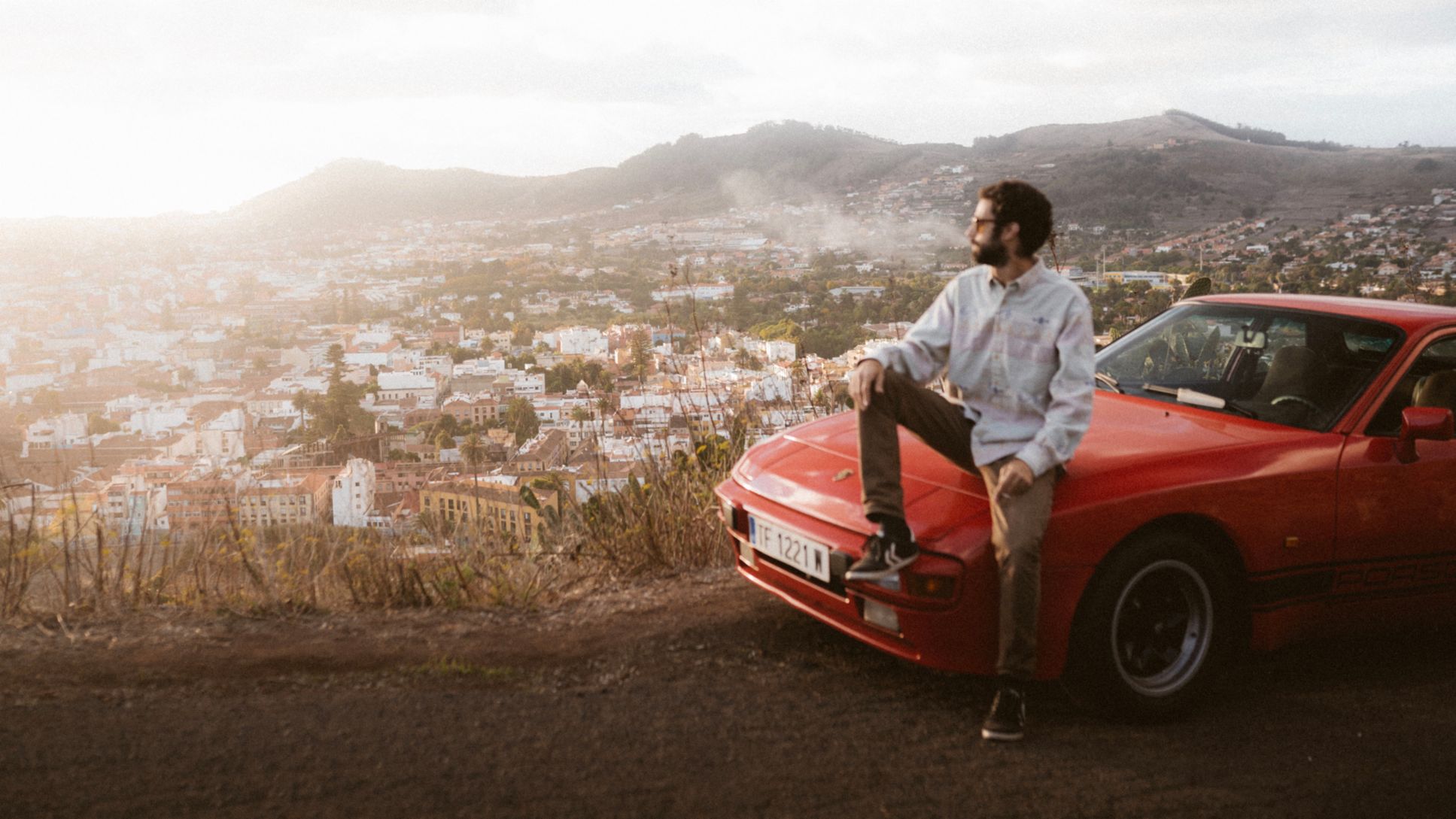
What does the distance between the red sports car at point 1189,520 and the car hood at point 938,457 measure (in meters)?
0.01

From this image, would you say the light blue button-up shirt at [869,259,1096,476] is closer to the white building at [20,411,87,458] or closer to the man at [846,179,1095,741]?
the man at [846,179,1095,741]

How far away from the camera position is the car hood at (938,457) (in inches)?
133

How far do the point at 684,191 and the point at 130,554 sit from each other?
45.9 m

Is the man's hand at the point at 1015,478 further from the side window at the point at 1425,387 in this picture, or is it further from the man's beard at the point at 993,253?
the side window at the point at 1425,387

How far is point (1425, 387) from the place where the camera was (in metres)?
4.04

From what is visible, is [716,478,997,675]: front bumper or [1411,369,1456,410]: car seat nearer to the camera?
[716,478,997,675]: front bumper

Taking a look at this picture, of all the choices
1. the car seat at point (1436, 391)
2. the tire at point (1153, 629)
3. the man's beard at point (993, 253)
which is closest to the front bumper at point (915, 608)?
the tire at point (1153, 629)

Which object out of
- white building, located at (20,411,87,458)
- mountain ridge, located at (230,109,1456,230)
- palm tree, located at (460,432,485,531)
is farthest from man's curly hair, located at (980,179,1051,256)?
mountain ridge, located at (230,109,1456,230)

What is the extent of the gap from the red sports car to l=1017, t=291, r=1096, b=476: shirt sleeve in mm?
213

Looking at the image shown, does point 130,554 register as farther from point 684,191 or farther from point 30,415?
point 684,191

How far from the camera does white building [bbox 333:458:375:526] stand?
5.23 m

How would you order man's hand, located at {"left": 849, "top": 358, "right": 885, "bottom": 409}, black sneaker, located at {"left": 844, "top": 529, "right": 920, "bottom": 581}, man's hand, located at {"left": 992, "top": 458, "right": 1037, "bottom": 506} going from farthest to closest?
man's hand, located at {"left": 849, "top": 358, "right": 885, "bottom": 409}, black sneaker, located at {"left": 844, "top": 529, "right": 920, "bottom": 581}, man's hand, located at {"left": 992, "top": 458, "right": 1037, "bottom": 506}

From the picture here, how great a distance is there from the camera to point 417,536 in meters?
5.11

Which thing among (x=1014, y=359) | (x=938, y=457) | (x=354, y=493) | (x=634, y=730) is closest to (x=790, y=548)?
(x=938, y=457)
